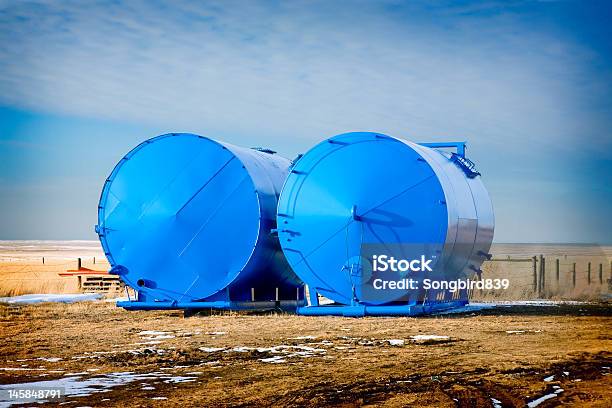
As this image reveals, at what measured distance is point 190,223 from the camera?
17.5 meters

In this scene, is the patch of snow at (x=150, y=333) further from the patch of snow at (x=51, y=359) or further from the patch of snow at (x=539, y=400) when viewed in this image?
the patch of snow at (x=539, y=400)

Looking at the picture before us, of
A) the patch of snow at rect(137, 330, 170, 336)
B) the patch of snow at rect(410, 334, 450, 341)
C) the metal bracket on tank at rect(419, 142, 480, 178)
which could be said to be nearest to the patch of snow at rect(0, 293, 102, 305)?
the patch of snow at rect(137, 330, 170, 336)

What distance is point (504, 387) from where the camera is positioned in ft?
29.4

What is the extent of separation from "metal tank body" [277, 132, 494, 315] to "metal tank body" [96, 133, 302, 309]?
84cm

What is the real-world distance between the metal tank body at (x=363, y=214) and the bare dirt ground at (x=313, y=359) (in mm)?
665

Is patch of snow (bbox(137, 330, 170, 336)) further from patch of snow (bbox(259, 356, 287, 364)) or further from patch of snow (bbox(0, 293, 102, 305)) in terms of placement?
patch of snow (bbox(0, 293, 102, 305))

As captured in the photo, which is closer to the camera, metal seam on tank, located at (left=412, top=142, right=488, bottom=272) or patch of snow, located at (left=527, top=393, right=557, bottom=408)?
patch of snow, located at (left=527, top=393, right=557, bottom=408)

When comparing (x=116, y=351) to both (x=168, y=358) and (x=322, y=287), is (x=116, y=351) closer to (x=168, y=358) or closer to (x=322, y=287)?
(x=168, y=358)

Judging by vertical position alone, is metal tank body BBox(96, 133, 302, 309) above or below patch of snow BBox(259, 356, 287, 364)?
above

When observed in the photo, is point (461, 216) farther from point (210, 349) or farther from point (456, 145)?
point (210, 349)

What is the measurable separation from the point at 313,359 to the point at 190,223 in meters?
7.00

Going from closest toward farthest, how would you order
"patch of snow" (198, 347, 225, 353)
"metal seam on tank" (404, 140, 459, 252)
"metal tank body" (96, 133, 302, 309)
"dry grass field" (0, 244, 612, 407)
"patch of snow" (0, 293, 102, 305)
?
"dry grass field" (0, 244, 612, 407) < "patch of snow" (198, 347, 225, 353) < "metal seam on tank" (404, 140, 459, 252) < "metal tank body" (96, 133, 302, 309) < "patch of snow" (0, 293, 102, 305)

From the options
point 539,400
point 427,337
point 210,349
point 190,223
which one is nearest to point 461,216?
point 427,337

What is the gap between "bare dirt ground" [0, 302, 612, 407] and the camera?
8.56 m
